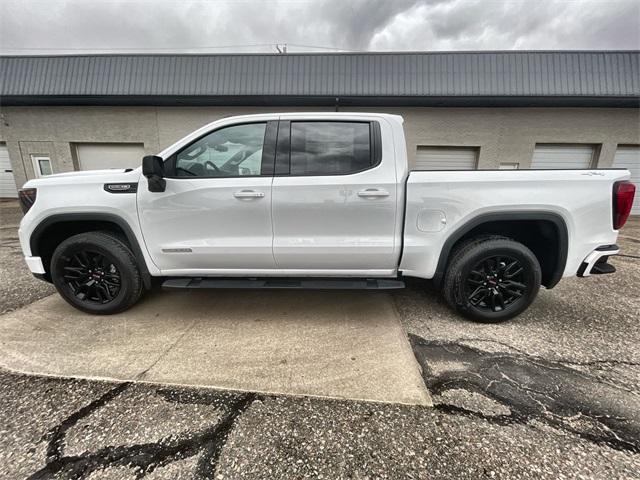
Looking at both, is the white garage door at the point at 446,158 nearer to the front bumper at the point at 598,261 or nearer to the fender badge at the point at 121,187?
the front bumper at the point at 598,261

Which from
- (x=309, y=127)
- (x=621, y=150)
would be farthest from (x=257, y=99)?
(x=621, y=150)

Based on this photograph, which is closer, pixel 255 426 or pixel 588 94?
pixel 255 426

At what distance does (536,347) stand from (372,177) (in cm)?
206

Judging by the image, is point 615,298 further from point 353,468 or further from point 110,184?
point 110,184

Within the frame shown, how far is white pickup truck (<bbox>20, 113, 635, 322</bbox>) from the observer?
2.52 meters

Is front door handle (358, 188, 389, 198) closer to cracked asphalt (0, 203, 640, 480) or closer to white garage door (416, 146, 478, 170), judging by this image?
cracked asphalt (0, 203, 640, 480)

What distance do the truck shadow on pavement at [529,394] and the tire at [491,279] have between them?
49 centimetres

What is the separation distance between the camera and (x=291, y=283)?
275 cm

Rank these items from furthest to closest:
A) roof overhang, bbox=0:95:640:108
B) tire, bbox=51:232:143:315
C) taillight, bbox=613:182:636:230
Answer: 1. roof overhang, bbox=0:95:640:108
2. tire, bbox=51:232:143:315
3. taillight, bbox=613:182:636:230

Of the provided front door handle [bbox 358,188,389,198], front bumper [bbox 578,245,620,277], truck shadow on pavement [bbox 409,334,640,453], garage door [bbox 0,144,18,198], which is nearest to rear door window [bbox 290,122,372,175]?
front door handle [bbox 358,188,389,198]

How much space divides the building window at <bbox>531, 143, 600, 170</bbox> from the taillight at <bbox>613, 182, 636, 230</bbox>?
8.54 meters

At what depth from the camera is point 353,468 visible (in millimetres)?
1443

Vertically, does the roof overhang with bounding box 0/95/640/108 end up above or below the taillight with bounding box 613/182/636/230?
above

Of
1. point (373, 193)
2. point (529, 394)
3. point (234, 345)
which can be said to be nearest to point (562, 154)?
point (373, 193)
